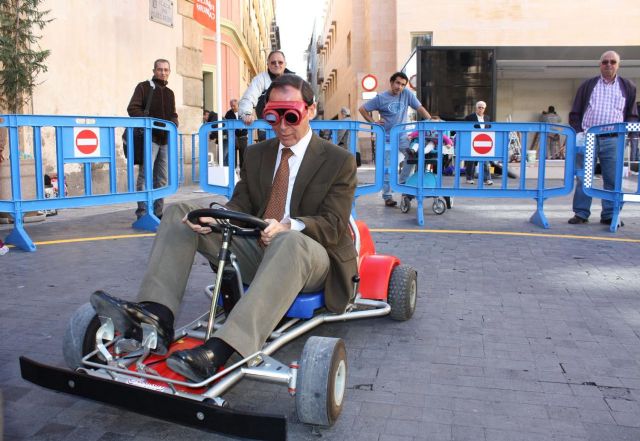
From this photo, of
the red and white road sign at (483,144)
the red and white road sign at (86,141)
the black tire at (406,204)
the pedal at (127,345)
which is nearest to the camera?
the pedal at (127,345)

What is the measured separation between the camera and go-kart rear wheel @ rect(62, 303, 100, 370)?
2.77m

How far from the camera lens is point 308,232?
119 inches

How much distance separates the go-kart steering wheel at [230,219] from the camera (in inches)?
107

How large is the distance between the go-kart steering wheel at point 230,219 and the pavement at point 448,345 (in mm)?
719

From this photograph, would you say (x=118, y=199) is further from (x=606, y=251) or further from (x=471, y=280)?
(x=606, y=251)

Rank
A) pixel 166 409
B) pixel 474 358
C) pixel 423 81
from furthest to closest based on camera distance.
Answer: pixel 423 81
pixel 474 358
pixel 166 409

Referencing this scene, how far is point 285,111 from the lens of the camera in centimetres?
319

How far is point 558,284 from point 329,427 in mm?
2920

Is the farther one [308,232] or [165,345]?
[308,232]

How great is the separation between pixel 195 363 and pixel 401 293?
5.68 feet

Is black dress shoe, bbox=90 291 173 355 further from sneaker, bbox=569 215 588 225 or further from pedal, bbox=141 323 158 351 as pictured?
sneaker, bbox=569 215 588 225

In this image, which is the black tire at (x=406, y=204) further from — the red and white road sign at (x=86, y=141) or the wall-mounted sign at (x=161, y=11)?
the wall-mounted sign at (x=161, y=11)

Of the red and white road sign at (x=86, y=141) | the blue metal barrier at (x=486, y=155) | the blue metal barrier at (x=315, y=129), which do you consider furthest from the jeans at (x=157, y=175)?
the blue metal barrier at (x=486, y=155)

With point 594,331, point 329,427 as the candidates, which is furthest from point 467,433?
point 594,331
